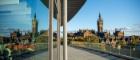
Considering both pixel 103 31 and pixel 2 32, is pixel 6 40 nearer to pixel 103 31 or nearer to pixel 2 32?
pixel 2 32

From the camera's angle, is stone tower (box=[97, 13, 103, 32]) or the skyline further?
the skyline

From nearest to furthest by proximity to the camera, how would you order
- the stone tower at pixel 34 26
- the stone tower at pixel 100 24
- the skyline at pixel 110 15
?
the stone tower at pixel 34 26, the stone tower at pixel 100 24, the skyline at pixel 110 15

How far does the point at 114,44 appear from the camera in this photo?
8.03m

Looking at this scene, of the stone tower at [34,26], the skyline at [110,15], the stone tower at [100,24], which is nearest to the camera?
the stone tower at [34,26]

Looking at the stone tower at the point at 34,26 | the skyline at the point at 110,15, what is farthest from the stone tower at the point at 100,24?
the stone tower at the point at 34,26

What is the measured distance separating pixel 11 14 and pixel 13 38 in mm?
181

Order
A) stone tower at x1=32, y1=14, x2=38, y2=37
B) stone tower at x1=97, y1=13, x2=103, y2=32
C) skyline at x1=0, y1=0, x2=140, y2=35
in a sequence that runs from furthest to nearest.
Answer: skyline at x1=0, y1=0, x2=140, y2=35 < stone tower at x1=97, y1=13, x2=103, y2=32 < stone tower at x1=32, y1=14, x2=38, y2=37

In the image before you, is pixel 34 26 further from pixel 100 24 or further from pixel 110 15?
pixel 110 15

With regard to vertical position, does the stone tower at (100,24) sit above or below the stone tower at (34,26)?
above

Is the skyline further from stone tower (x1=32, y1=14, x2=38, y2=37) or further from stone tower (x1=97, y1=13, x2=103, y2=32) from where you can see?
stone tower (x1=32, y1=14, x2=38, y2=37)

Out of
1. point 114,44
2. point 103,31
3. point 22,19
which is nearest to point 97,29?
point 103,31

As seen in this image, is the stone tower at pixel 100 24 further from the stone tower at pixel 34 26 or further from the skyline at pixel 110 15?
the stone tower at pixel 34 26

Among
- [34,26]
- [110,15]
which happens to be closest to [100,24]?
[110,15]

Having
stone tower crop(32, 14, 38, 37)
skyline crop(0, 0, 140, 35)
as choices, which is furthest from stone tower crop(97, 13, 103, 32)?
stone tower crop(32, 14, 38, 37)
